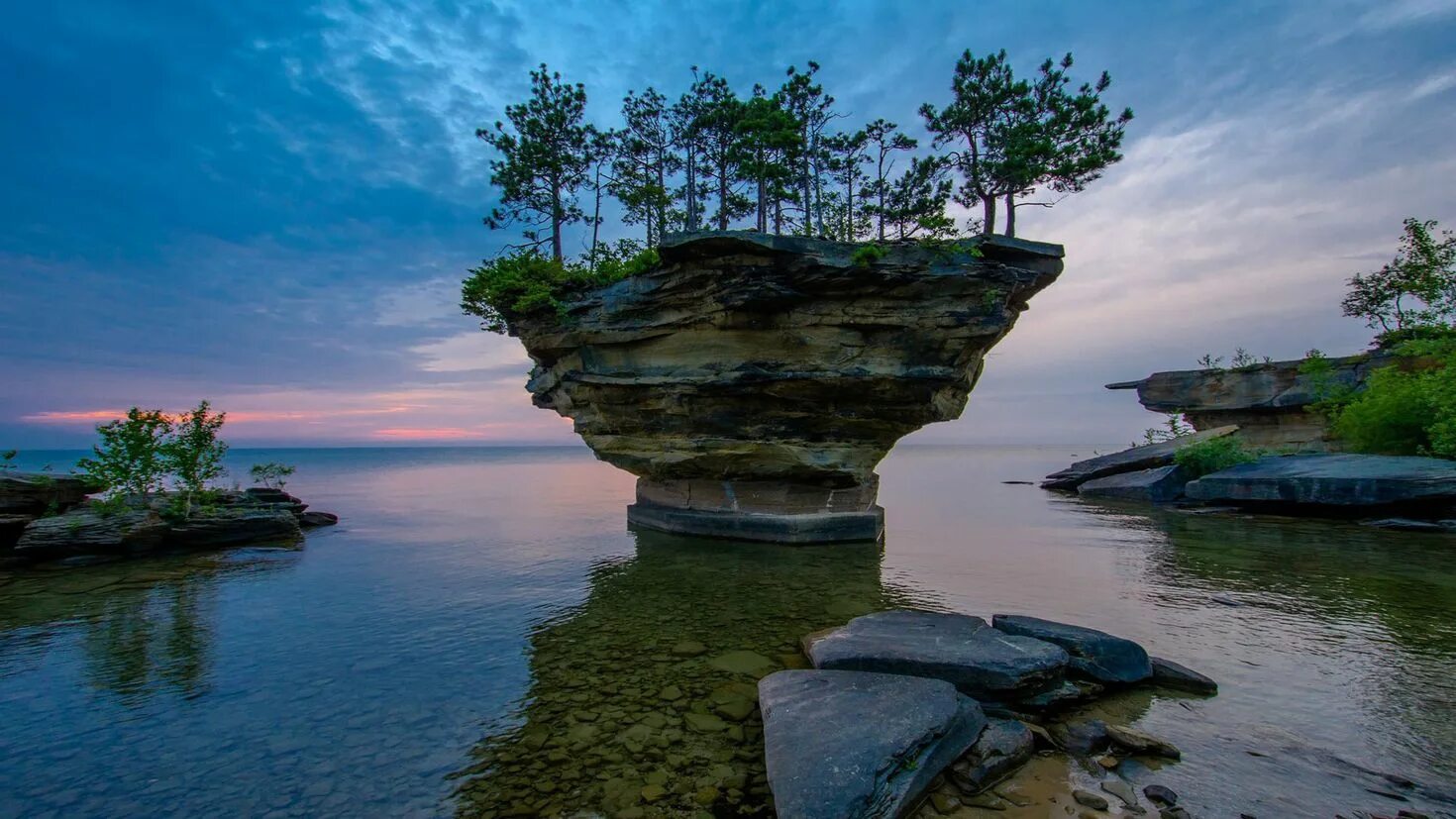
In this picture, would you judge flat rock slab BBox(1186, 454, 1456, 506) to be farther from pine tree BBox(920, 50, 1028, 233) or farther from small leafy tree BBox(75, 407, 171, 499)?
small leafy tree BBox(75, 407, 171, 499)

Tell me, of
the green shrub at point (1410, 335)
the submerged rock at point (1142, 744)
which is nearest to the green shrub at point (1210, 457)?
the green shrub at point (1410, 335)

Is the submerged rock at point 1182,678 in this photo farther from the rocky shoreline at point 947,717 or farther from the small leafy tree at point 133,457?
the small leafy tree at point 133,457

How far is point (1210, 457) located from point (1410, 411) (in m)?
6.03

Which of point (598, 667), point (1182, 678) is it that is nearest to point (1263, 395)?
point (1182, 678)

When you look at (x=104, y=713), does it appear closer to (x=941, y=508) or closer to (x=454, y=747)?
(x=454, y=747)

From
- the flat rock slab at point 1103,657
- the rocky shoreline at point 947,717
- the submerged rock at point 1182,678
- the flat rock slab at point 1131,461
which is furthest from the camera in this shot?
the flat rock slab at point 1131,461

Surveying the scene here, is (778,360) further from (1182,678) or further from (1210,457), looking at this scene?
(1210,457)

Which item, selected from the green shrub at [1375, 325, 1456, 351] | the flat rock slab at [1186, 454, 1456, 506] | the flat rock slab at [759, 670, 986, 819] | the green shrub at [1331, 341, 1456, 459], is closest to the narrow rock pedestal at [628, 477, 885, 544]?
the flat rock slab at [759, 670, 986, 819]

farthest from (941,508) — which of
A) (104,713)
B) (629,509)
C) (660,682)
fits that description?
(104,713)

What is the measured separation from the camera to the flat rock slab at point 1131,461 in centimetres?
2783

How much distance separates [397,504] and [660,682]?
2813cm

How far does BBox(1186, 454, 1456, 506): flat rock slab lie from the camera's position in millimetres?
15398

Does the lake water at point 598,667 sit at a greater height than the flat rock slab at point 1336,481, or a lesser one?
lesser

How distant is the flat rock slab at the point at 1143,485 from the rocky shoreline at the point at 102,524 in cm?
3514
